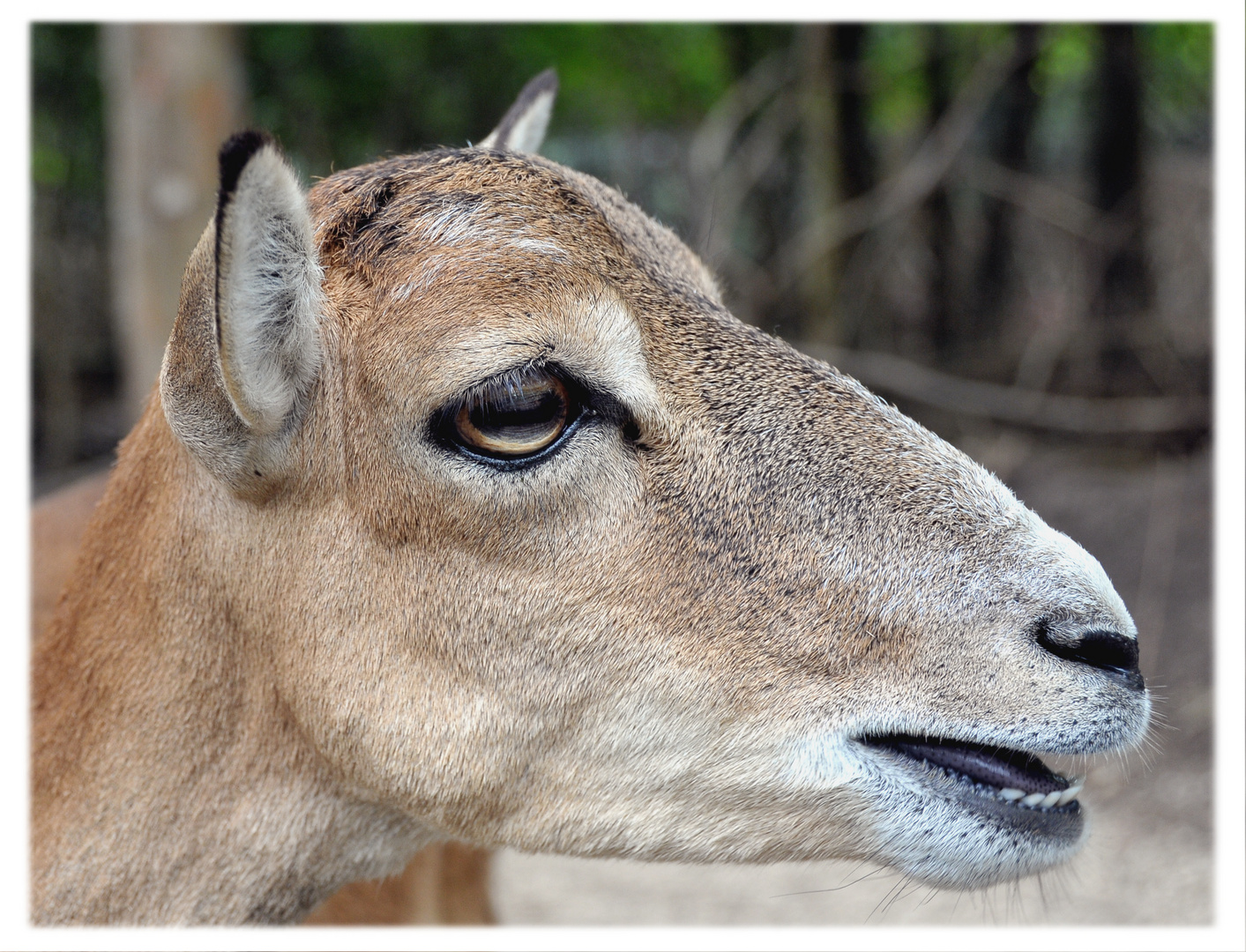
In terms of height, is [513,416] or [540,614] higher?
[513,416]

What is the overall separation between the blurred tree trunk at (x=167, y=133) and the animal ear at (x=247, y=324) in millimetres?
4986

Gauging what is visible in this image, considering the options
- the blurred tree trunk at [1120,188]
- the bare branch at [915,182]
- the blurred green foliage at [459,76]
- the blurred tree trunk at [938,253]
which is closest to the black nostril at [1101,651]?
the bare branch at [915,182]

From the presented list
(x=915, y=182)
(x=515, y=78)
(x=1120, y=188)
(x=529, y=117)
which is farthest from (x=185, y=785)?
(x=515, y=78)

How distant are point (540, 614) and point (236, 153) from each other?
3.71 ft

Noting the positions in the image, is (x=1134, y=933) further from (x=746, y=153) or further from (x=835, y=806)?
(x=746, y=153)

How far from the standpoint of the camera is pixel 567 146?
14.8 m

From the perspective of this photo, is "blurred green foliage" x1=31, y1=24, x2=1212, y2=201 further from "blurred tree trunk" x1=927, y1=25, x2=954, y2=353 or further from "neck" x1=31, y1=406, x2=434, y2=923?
"neck" x1=31, y1=406, x2=434, y2=923

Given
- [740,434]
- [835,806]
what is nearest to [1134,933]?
[835,806]

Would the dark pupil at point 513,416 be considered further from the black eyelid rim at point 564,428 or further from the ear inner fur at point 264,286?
the ear inner fur at point 264,286

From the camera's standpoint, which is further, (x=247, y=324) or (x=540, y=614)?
(x=540, y=614)

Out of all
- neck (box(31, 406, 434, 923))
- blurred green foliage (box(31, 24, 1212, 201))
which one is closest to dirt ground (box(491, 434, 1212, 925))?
neck (box(31, 406, 434, 923))

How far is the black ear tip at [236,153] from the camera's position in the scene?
2.01 meters

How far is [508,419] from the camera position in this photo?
2250mm

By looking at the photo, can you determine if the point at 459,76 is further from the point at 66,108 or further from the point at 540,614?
the point at 540,614
